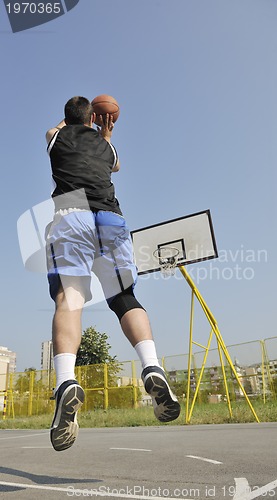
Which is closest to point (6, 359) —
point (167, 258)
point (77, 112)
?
point (167, 258)

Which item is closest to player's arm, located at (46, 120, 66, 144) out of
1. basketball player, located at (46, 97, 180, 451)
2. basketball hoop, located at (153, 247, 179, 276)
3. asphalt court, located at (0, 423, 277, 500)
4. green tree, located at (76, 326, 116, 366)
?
basketball player, located at (46, 97, 180, 451)

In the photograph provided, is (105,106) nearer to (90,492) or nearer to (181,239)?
(90,492)

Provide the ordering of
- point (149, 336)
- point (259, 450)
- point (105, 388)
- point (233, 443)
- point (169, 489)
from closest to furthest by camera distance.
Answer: point (149, 336), point (169, 489), point (259, 450), point (233, 443), point (105, 388)

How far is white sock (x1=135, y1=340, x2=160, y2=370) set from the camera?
195 centimetres

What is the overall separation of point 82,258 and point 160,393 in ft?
2.45

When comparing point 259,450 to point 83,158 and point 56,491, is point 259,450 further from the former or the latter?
point 83,158

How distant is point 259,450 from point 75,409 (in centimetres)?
303

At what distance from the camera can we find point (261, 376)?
15.6 meters

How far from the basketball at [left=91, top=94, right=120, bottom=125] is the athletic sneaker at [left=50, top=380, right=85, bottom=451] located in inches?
70.7

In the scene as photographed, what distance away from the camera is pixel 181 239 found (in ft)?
31.6

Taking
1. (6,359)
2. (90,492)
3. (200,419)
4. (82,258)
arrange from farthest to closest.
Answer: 1. (6,359)
2. (200,419)
3. (90,492)
4. (82,258)

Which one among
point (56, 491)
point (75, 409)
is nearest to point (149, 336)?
point (75, 409)

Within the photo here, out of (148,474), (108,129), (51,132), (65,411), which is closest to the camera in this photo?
(65,411)

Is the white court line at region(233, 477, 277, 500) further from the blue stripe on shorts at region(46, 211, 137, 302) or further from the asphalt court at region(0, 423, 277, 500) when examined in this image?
the blue stripe on shorts at region(46, 211, 137, 302)
